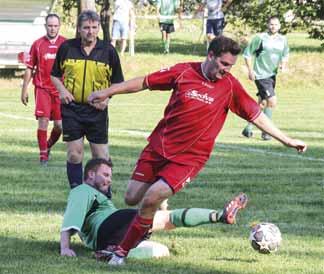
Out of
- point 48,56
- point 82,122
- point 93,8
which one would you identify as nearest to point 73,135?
point 82,122

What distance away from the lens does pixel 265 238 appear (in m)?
9.16

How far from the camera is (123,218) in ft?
30.8

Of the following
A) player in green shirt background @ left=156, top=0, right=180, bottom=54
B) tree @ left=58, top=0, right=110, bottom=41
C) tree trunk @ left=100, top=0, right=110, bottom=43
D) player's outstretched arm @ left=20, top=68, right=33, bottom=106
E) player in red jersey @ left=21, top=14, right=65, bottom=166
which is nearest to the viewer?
player's outstretched arm @ left=20, top=68, right=33, bottom=106

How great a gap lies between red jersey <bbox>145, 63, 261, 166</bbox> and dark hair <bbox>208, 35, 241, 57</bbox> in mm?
287

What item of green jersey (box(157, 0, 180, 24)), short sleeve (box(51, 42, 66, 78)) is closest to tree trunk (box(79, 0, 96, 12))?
green jersey (box(157, 0, 180, 24))

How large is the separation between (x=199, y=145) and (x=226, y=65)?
0.67m

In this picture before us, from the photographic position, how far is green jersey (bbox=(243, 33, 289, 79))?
20562 millimetres

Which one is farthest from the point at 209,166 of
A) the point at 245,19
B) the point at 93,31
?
the point at 245,19

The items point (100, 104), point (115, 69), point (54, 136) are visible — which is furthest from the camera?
point (54, 136)

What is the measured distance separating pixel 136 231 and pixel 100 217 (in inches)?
25.6

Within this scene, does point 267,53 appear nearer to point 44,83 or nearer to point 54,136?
point 54,136

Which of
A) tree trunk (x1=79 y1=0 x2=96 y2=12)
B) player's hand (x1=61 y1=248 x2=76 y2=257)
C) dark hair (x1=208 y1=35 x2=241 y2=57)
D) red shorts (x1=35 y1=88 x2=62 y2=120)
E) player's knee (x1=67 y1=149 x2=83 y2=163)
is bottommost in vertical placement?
tree trunk (x1=79 y1=0 x2=96 y2=12)

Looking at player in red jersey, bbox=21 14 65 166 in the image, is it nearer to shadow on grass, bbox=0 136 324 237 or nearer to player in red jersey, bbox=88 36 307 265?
shadow on grass, bbox=0 136 324 237

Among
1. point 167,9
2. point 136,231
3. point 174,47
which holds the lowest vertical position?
point 174,47
